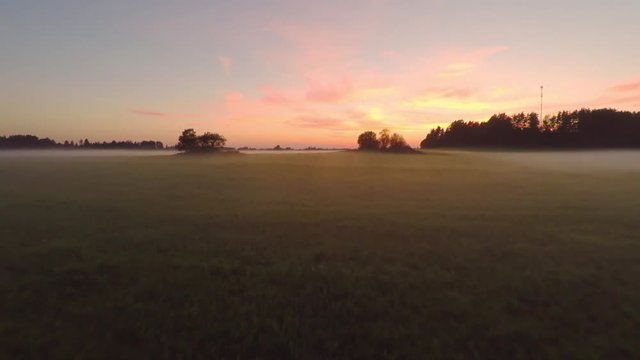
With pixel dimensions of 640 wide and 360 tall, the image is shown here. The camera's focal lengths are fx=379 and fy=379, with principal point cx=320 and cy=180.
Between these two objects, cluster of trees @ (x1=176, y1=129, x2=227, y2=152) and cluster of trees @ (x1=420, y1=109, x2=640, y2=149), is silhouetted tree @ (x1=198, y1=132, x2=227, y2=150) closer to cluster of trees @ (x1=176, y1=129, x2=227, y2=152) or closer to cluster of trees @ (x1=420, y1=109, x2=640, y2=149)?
cluster of trees @ (x1=176, y1=129, x2=227, y2=152)

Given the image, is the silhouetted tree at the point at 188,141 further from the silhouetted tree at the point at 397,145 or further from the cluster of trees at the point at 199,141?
the silhouetted tree at the point at 397,145

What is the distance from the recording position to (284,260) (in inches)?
459

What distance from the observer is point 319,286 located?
9531mm

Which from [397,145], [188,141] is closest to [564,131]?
[397,145]

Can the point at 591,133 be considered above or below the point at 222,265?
above

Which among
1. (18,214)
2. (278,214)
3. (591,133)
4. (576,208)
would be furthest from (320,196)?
(591,133)

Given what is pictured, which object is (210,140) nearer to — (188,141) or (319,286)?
(188,141)

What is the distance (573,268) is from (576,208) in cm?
1351

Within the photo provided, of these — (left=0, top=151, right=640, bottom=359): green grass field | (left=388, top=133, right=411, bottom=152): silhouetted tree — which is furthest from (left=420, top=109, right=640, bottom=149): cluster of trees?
(left=0, top=151, right=640, bottom=359): green grass field

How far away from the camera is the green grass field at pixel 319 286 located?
690 cm

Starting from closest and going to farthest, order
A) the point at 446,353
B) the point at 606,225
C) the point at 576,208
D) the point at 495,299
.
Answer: the point at 446,353, the point at 495,299, the point at 606,225, the point at 576,208

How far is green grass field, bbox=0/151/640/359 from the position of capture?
22.6 ft

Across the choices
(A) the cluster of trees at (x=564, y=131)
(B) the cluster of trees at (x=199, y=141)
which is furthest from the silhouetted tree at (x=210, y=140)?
(A) the cluster of trees at (x=564, y=131)

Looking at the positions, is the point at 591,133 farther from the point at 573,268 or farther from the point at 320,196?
the point at 573,268
